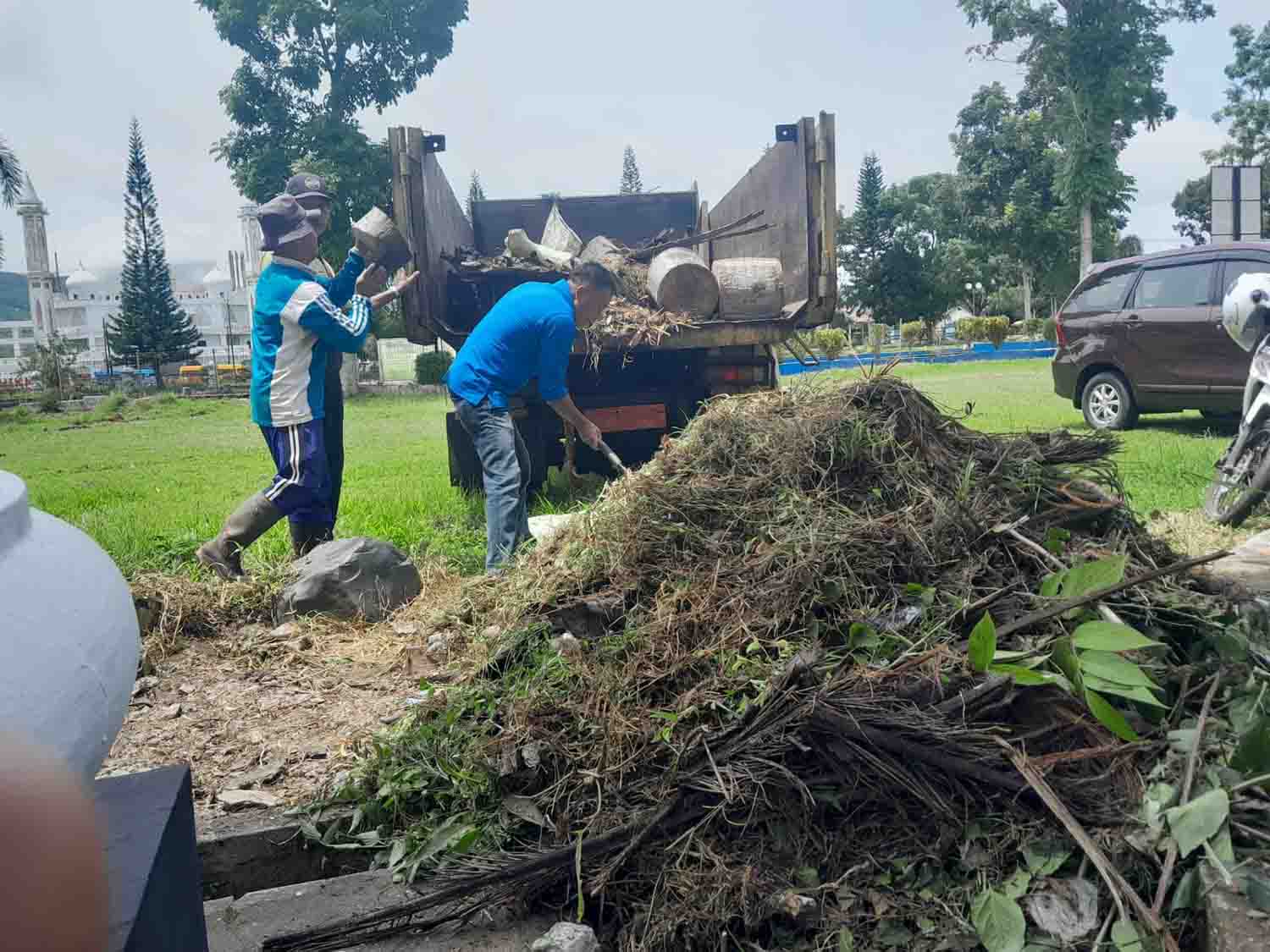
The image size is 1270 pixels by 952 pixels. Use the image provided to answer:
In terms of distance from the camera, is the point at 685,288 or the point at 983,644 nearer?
the point at 983,644

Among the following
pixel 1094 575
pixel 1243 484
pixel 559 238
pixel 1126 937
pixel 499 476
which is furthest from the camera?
pixel 559 238

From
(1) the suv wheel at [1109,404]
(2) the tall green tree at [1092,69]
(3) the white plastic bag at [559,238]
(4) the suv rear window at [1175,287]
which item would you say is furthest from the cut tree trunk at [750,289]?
(2) the tall green tree at [1092,69]

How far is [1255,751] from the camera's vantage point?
211 centimetres

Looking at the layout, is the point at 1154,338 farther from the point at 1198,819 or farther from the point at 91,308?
the point at 91,308

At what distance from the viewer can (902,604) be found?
107 inches

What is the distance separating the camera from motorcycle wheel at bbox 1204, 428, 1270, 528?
5004mm

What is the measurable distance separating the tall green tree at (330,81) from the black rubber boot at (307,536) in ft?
46.4

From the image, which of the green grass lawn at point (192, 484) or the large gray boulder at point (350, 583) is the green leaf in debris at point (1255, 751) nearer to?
the large gray boulder at point (350, 583)

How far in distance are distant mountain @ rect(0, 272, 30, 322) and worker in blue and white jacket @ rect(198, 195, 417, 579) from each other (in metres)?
5.50

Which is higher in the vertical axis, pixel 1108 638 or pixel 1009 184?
pixel 1009 184

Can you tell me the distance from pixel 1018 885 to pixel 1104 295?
8.93 m

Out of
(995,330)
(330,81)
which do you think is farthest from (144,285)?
(995,330)

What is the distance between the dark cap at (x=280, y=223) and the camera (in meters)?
4.82

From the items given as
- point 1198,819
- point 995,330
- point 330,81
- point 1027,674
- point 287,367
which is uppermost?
point 330,81
